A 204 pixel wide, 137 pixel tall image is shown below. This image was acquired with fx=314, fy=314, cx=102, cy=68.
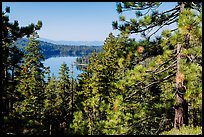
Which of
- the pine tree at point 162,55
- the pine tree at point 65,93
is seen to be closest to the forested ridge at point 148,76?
the pine tree at point 162,55

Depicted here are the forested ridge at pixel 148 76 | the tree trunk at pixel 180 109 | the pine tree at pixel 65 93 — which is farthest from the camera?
the pine tree at pixel 65 93

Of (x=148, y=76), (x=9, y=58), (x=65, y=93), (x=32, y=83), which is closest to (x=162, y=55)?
(x=148, y=76)

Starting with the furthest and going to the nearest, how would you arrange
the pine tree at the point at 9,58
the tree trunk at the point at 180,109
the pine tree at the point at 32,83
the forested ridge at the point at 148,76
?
the pine tree at the point at 32,83, the pine tree at the point at 9,58, the tree trunk at the point at 180,109, the forested ridge at the point at 148,76

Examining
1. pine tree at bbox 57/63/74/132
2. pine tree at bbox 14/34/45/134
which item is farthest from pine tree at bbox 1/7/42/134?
pine tree at bbox 57/63/74/132

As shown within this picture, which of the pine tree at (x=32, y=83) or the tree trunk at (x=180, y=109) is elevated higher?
the pine tree at (x=32, y=83)

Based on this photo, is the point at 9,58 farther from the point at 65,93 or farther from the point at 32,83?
the point at 65,93

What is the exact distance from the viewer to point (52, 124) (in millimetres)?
52812

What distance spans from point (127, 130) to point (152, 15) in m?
4.45

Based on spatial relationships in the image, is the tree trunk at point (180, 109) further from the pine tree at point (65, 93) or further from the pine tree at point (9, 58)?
the pine tree at point (65, 93)

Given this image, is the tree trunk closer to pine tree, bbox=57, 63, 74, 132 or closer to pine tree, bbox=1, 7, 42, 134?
pine tree, bbox=1, 7, 42, 134

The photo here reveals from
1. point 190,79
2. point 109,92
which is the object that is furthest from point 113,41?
point 190,79

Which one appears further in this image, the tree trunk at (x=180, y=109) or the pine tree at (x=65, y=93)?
the pine tree at (x=65, y=93)

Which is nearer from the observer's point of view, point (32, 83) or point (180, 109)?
point (180, 109)

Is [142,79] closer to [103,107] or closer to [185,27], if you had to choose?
[103,107]
